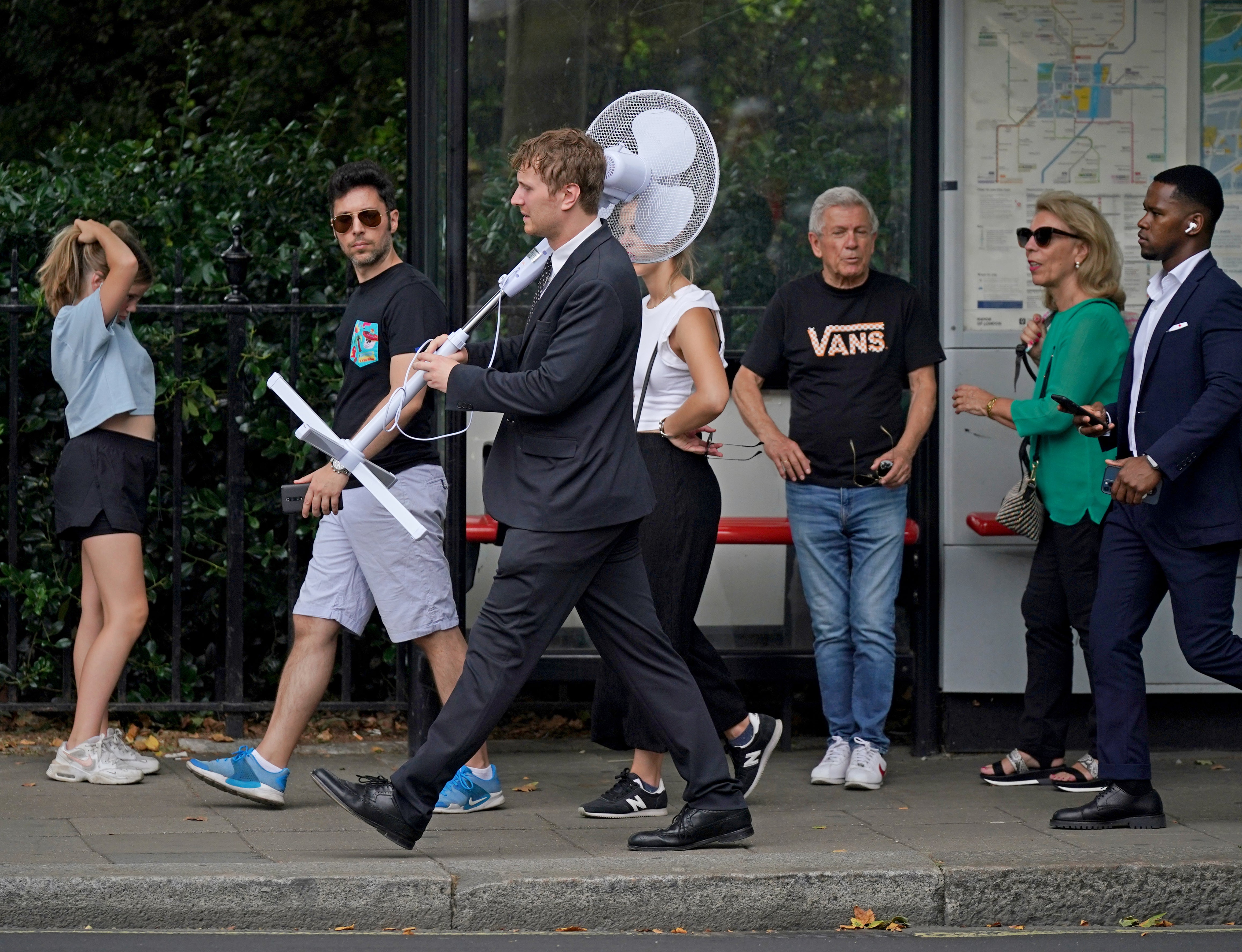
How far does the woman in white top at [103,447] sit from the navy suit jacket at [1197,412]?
3144mm

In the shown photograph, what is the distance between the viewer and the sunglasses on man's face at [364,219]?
5.27 m

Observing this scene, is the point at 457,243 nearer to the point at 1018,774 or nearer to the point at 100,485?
the point at 100,485

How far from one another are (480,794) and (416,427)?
3.71 feet

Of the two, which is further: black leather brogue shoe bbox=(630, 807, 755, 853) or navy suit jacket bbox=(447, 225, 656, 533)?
black leather brogue shoe bbox=(630, 807, 755, 853)

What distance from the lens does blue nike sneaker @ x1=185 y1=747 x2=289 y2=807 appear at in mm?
5230

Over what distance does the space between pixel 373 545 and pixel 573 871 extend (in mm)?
1269

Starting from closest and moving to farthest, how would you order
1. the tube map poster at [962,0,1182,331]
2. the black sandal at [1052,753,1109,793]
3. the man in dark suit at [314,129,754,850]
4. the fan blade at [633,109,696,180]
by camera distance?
the man in dark suit at [314,129,754,850] → the fan blade at [633,109,696,180] → the black sandal at [1052,753,1109,793] → the tube map poster at [962,0,1182,331]

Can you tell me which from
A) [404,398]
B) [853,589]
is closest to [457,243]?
[404,398]

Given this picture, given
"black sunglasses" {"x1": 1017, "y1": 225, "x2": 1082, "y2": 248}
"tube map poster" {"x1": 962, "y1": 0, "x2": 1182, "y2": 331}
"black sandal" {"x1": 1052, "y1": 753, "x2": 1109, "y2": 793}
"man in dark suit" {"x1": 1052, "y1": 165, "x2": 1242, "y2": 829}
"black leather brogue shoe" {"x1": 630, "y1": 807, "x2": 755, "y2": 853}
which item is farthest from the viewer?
"tube map poster" {"x1": 962, "y1": 0, "x2": 1182, "y2": 331}

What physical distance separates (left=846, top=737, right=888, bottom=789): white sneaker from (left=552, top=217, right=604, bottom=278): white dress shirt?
2.06 metres

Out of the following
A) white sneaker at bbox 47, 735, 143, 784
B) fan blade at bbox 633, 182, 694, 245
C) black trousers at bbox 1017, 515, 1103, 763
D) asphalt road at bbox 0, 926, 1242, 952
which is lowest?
asphalt road at bbox 0, 926, 1242, 952

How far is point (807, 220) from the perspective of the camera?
6.76m

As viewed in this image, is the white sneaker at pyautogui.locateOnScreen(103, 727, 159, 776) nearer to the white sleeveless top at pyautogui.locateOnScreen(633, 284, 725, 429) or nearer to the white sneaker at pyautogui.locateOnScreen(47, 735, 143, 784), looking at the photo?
the white sneaker at pyautogui.locateOnScreen(47, 735, 143, 784)

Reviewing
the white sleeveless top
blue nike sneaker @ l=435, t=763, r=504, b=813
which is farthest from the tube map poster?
blue nike sneaker @ l=435, t=763, r=504, b=813
